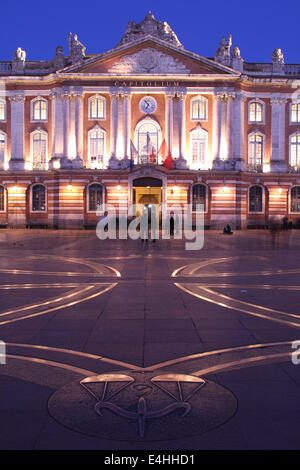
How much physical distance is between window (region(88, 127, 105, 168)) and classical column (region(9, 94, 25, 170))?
6839 millimetres

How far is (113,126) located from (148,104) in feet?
12.8

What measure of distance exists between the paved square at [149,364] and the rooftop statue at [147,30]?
136 feet

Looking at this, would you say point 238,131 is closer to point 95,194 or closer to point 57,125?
point 95,194

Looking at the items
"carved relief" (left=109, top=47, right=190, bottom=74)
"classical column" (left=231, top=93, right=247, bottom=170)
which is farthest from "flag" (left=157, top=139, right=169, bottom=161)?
"carved relief" (left=109, top=47, right=190, bottom=74)

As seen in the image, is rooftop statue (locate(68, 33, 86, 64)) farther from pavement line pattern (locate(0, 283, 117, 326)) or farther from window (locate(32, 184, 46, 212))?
pavement line pattern (locate(0, 283, 117, 326))

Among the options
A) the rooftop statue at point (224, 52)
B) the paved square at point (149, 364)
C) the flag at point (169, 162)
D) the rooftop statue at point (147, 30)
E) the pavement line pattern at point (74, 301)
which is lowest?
the paved square at point (149, 364)

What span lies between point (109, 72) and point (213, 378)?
47106 mm

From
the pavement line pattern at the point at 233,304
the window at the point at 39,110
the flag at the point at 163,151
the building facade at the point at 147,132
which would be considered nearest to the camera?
the pavement line pattern at the point at 233,304

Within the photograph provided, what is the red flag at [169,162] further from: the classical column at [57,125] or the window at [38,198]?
the window at [38,198]

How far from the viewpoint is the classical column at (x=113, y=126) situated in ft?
167

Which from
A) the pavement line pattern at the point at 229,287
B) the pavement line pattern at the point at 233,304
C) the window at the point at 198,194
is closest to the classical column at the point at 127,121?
the window at the point at 198,194

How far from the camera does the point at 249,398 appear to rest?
5.88 meters

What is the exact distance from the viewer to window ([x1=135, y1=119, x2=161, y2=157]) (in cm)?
5200
